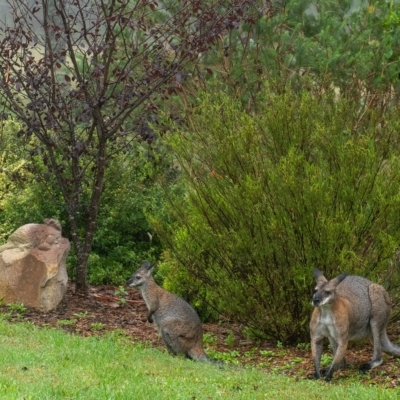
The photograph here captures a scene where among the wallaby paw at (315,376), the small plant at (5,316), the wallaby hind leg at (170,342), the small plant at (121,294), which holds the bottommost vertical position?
the small plant at (121,294)

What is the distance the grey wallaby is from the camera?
31.3ft

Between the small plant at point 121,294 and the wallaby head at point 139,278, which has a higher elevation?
the wallaby head at point 139,278

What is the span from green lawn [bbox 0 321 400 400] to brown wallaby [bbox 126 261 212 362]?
250 mm

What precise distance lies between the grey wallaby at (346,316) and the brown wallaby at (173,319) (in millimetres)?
1588

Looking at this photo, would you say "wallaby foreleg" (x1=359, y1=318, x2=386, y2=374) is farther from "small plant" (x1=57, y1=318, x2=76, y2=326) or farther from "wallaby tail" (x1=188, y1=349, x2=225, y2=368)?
"small plant" (x1=57, y1=318, x2=76, y2=326)

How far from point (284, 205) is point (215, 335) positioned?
264cm

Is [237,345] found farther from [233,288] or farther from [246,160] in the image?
[246,160]

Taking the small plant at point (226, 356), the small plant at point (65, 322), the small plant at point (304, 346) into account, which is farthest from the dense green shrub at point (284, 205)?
the small plant at point (65, 322)

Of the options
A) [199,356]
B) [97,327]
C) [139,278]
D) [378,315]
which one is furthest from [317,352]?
[97,327]

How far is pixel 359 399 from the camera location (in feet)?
25.9

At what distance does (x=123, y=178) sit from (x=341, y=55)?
4930 millimetres

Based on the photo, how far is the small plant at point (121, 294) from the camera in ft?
46.6

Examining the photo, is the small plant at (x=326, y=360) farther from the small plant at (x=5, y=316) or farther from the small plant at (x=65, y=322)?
the small plant at (x=5, y=316)

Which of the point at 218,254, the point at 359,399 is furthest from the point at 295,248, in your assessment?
the point at 359,399
